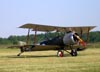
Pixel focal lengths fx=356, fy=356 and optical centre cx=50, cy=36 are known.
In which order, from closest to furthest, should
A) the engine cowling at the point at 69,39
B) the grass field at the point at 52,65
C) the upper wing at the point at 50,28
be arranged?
the grass field at the point at 52,65
the engine cowling at the point at 69,39
the upper wing at the point at 50,28

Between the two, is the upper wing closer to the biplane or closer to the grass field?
the biplane

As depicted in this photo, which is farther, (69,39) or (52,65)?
(69,39)

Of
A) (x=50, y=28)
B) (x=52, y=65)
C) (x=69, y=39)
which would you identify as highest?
(x=50, y=28)

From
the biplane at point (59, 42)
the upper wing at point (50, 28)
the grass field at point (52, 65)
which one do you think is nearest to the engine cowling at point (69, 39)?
the biplane at point (59, 42)

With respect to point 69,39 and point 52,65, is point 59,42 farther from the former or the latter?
point 52,65

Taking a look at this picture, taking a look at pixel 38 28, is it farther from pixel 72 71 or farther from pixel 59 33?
pixel 72 71

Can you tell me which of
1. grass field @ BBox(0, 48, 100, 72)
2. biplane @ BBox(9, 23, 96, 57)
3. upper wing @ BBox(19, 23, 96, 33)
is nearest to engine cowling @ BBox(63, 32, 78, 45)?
biplane @ BBox(9, 23, 96, 57)

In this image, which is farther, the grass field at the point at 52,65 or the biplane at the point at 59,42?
the biplane at the point at 59,42

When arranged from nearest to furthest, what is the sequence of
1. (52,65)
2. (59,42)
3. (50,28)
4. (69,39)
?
1. (52,65)
2. (69,39)
3. (59,42)
4. (50,28)

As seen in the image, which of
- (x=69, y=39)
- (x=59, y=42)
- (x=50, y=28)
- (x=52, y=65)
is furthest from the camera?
(x=50, y=28)

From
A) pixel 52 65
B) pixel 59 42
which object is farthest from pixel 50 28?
pixel 52 65

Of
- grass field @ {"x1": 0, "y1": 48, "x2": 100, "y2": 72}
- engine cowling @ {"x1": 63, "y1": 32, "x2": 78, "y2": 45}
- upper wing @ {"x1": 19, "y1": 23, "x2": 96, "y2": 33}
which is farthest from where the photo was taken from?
upper wing @ {"x1": 19, "y1": 23, "x2": 96, "y2": 33}

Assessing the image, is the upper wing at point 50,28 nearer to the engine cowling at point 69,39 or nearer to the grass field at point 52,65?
the engine cowling at point 69,39

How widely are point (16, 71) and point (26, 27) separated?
1401 cm
